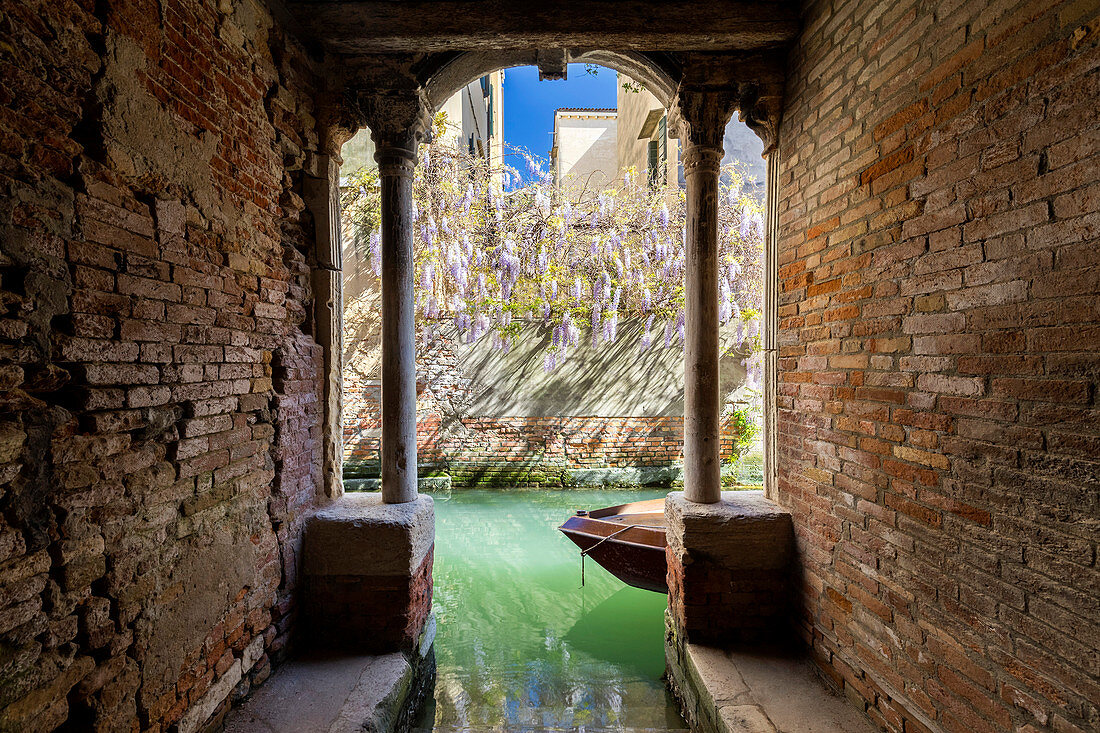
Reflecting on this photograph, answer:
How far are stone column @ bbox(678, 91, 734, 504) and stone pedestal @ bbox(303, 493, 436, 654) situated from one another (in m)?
1.65

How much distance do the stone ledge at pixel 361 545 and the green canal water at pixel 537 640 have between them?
902 mm

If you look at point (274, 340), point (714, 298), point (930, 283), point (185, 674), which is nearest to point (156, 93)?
point (274, 340)

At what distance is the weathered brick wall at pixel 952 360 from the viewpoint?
1.35 meters

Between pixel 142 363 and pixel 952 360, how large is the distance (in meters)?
2.81

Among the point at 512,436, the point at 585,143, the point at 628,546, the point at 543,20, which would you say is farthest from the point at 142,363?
the point at 585,143

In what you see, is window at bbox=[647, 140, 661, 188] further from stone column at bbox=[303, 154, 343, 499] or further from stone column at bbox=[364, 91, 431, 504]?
stone column at bbox=[303, 154, 343, 499]

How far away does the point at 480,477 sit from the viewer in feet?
24.8

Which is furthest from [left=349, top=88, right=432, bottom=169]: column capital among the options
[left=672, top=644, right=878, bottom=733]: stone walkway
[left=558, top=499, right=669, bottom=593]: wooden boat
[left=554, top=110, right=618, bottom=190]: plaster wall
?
[left=554, top=110, right=618, bottom=190]: plaster wall

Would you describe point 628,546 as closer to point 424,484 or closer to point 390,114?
point 390,114

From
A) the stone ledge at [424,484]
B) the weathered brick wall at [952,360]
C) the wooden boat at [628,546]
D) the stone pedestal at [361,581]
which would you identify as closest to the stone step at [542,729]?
the stone pedestal at [361,581]

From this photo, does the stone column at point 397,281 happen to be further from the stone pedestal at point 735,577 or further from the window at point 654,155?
the window at point 654,155

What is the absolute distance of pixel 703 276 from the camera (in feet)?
9.64

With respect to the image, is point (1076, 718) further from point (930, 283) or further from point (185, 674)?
point (185, 674)

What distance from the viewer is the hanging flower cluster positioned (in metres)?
7.25
